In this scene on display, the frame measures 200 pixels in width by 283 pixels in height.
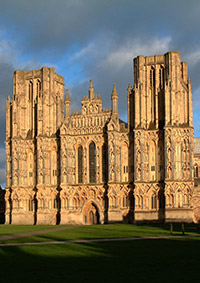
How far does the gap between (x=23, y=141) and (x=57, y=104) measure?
7241mm

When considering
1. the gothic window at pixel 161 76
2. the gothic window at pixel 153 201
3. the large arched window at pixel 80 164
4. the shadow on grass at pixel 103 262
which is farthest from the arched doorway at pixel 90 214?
the shadow on grass at pixel 103 262

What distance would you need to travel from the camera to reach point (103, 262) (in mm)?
21828

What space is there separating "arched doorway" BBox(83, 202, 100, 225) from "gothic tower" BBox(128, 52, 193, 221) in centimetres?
620

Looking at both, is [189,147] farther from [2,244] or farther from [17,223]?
[2,244]

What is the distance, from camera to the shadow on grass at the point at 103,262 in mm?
18219

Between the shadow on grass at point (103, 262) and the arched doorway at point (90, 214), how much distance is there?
30.6 meters

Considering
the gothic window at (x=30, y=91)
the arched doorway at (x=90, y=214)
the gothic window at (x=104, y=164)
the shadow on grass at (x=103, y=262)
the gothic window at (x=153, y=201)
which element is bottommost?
the arched doorway at (x=90, y=214)

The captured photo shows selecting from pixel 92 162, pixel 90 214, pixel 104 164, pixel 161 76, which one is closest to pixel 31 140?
pixel 92 162

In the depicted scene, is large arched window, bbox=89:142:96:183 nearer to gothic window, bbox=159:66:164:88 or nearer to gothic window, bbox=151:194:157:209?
gothic window, bbox=151:194:157:209

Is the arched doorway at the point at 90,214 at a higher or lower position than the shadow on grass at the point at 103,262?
lower

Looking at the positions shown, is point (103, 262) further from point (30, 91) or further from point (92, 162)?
point (30, 91)

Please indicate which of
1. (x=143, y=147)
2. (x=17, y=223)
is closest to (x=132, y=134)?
(x=143, y=147)

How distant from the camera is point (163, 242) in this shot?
30.3 m

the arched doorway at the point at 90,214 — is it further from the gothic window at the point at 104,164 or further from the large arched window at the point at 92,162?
the gothic window at the point at 104,164
